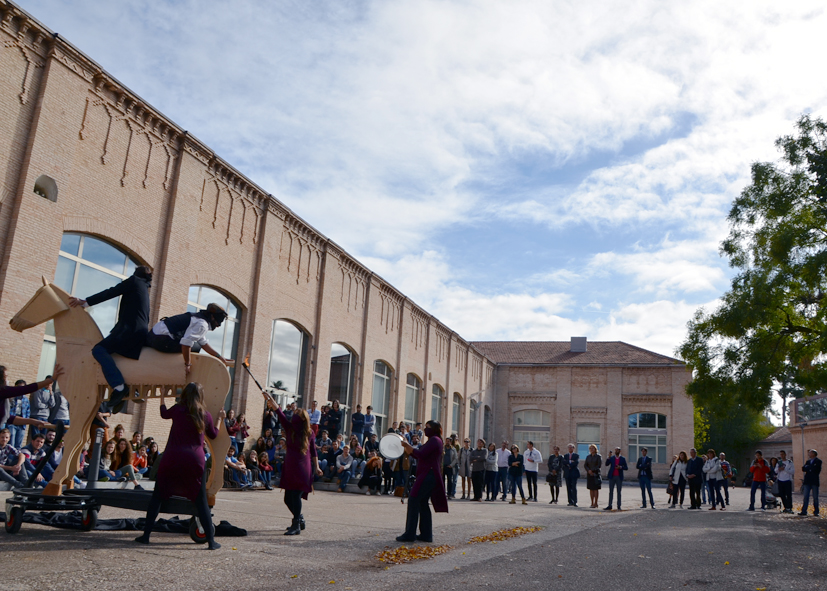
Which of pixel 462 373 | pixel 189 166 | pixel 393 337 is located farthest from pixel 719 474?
pixel 462 373

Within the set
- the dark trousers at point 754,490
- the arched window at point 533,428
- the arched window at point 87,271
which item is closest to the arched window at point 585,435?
the arched window at point 533,428

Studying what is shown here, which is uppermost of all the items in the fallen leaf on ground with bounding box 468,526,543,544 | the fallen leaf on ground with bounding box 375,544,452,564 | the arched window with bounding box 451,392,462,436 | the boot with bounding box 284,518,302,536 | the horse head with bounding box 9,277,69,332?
the arched window with bounding box 451,392,462,436

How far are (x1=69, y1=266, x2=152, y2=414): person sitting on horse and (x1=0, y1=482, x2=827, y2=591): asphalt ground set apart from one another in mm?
1714

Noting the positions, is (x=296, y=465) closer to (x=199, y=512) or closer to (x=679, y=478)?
(x=199, y=512)

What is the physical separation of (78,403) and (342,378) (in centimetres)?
2031

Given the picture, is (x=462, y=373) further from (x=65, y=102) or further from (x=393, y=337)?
(x=65, y=102)

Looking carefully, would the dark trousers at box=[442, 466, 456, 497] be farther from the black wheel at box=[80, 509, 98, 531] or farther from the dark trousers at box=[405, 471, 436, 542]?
the black wheel at box=[80, 509, 98, 531]

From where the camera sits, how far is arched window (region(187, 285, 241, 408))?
63.2 feet

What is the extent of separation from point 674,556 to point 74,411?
25.3 feet

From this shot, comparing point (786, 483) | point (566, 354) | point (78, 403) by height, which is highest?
point (566, 354)

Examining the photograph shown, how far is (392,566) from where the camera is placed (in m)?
6.94

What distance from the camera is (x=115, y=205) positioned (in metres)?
16.3

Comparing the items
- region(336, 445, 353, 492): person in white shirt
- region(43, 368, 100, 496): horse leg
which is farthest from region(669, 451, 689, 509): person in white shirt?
region(43, 368, 100, 496): horse leg

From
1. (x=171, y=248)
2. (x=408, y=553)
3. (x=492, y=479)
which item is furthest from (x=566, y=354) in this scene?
(x=408, y=553)
